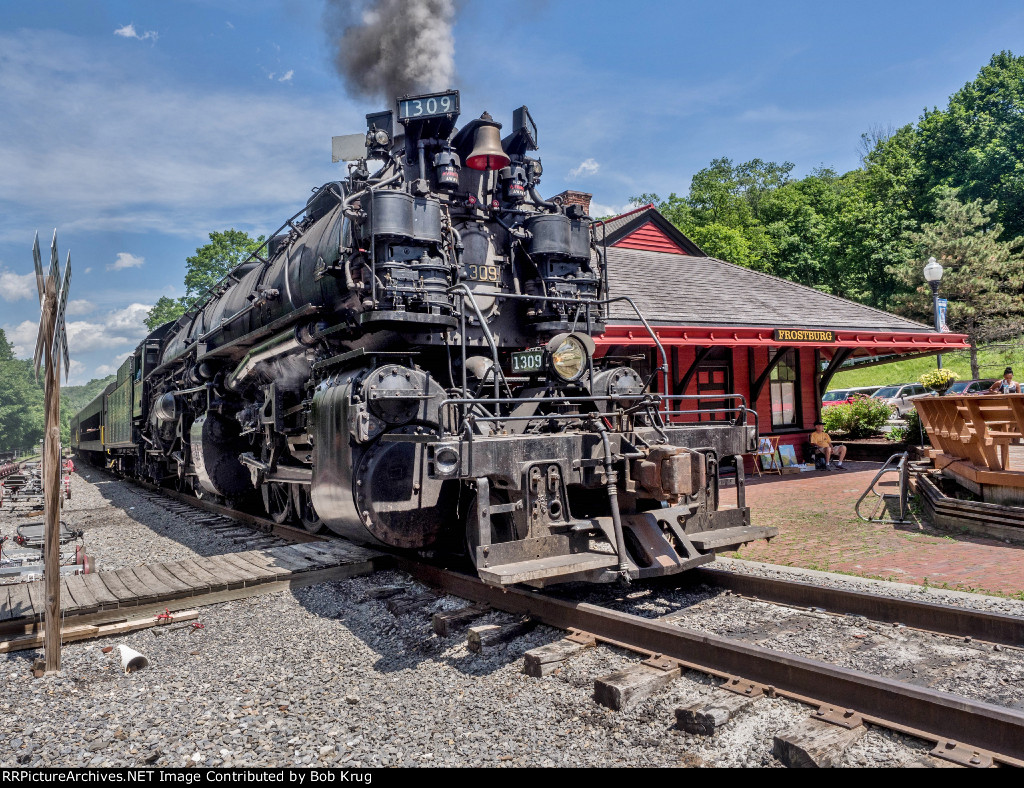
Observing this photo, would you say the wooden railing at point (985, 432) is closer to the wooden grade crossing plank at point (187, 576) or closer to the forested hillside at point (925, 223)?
the wooden grade crossing plank at point (187, 576)

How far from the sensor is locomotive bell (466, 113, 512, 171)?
234 inches

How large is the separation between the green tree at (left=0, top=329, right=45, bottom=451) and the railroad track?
8014 centimetres

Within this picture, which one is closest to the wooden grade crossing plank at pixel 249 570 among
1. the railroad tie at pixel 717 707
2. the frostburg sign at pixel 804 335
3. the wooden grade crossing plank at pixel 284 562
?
the wooden grade crossing plank at pixel 284 562

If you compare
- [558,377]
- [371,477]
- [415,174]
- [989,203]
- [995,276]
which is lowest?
[371,477]

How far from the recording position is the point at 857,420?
17031 mm

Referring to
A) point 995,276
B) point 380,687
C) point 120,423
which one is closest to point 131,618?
point 380,687

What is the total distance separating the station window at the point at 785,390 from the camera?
1474 centimetres

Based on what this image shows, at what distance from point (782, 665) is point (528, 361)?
Result: 2874 millimetres

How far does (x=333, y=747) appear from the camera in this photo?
3025mm

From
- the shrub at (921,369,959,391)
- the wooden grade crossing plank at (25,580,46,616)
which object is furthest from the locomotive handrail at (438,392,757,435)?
the shrub at (921,369,959,391)

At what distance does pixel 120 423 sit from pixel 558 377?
15074 mm

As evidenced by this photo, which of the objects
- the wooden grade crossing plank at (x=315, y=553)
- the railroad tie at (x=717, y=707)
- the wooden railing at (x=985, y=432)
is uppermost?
the wooden railing at (x=985, y=432)

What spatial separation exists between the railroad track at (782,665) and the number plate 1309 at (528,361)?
161cm
